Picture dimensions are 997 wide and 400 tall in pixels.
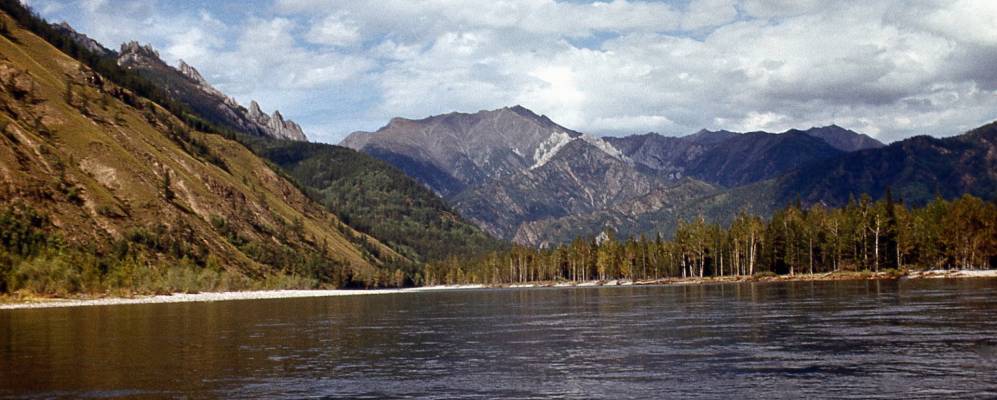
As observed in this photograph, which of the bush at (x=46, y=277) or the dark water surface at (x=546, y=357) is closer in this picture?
the dark water surface at (x=546, y=357)

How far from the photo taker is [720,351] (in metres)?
51.1

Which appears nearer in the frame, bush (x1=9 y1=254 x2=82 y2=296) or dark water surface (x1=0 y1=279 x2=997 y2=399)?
dark water surface (x1=0 y1=279 x2=997 y2=399)

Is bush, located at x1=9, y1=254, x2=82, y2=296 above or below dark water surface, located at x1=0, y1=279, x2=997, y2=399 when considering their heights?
above

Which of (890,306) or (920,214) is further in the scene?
(920,214)

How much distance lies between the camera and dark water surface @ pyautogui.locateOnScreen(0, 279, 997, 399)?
3822 cm

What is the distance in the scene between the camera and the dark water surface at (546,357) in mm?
38219

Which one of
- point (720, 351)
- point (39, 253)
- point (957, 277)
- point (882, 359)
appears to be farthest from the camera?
point (39, 253)

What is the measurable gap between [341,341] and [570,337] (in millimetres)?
19514

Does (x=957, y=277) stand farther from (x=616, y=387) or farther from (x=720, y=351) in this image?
(x=616, y=387)

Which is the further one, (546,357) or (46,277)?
(46,277)

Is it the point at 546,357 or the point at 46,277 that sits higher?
the point at 46,277

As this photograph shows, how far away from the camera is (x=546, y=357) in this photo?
170 ft

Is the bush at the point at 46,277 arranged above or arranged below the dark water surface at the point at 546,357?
above

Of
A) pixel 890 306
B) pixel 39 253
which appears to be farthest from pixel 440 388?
pixel 39 253
